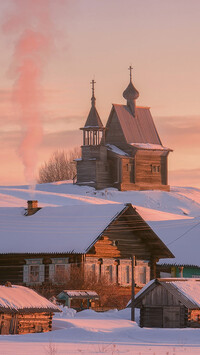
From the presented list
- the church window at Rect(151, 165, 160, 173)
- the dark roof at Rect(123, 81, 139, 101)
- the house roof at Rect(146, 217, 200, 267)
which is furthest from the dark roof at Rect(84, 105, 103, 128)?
the house roof at Rect(146, 217, 200, 267)

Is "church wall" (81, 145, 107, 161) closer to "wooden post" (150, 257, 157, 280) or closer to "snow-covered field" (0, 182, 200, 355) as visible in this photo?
"snow-covered field" (0, 182, 200, 355)

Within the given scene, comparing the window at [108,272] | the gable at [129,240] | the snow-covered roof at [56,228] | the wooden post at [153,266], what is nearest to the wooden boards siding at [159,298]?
the snow-covered roof at [56,228]

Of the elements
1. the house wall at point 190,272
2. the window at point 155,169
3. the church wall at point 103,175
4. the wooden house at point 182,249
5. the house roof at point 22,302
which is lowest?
the house roof at point 22,302

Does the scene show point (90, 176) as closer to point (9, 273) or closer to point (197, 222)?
point (197, 222)

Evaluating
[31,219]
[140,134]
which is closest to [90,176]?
[140,134]

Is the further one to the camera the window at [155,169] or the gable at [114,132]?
the window at [155,169]

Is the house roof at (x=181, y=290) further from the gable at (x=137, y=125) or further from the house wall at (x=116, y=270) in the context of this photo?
the gable at (x=137, y=125)

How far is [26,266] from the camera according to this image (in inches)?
2229

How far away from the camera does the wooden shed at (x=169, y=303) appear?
157ft

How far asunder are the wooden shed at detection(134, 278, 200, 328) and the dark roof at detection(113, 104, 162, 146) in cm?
6897

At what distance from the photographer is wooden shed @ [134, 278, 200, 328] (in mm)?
47812

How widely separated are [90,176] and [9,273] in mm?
58910

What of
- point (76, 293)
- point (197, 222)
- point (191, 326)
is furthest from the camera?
point (197, 222)

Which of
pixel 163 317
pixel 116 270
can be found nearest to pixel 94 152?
pixel 116 270
